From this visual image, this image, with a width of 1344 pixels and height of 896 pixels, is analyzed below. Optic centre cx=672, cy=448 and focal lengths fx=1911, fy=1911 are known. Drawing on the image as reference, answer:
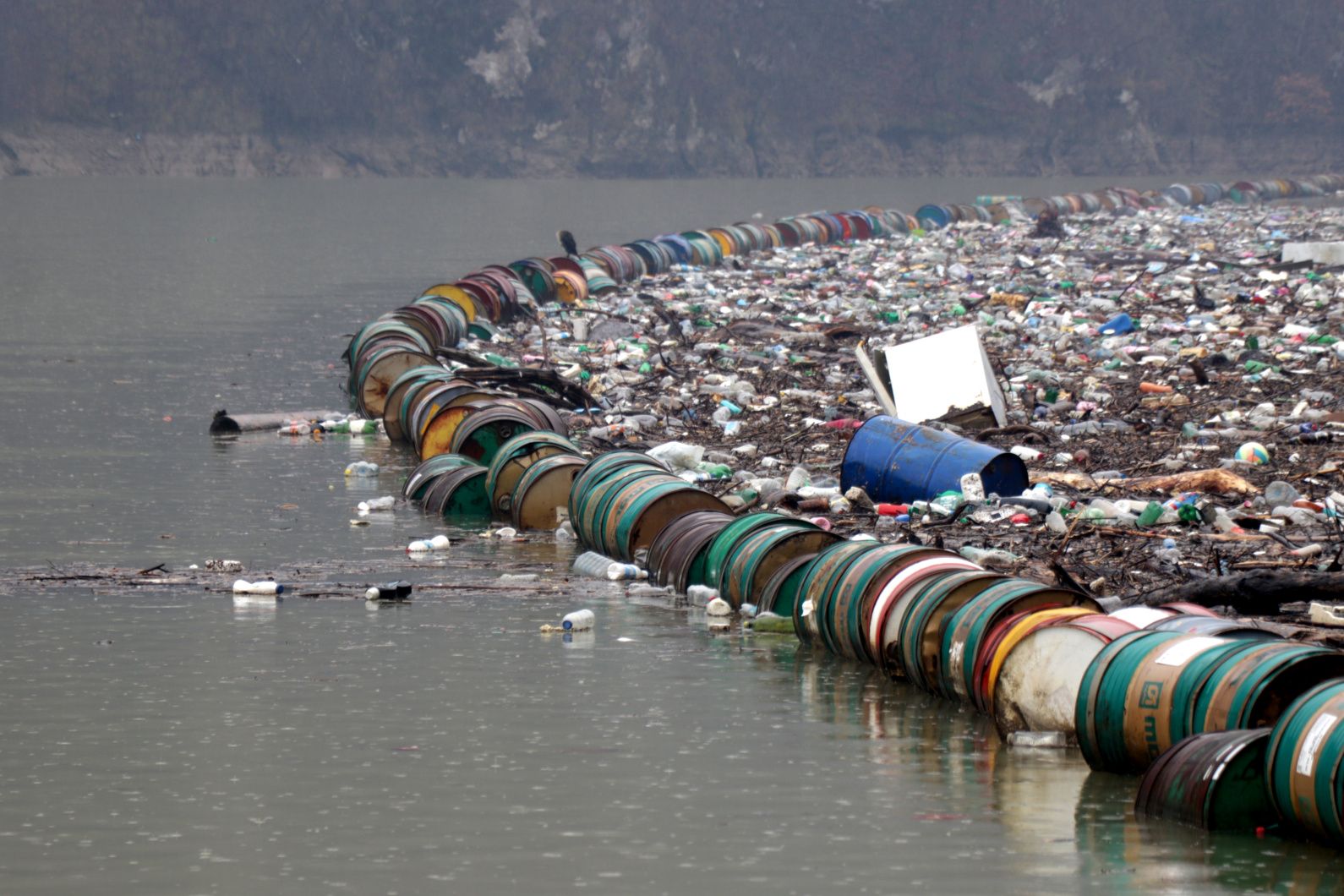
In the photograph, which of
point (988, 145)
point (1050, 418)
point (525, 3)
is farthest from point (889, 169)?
point (1050, 418)

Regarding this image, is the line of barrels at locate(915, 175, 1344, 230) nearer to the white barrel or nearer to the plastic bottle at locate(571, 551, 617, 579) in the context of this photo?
the plastic bottle at locate(571, 551, 617, 579)

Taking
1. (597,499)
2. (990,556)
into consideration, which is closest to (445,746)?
(990,556)

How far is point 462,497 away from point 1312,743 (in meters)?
6.78

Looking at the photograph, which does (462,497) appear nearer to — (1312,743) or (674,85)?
(1312,743)

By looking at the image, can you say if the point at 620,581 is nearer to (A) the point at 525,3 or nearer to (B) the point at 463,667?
(B) the point at 463,667

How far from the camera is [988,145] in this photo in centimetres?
7594

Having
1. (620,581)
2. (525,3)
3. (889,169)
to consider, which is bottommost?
(620,581)

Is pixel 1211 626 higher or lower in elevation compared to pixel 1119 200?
lower

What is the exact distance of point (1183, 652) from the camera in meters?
6.02

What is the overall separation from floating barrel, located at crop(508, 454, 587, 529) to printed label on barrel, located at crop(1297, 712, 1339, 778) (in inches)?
235

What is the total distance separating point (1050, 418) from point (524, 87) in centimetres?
6321

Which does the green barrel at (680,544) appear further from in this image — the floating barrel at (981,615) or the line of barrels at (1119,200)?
the line of barrels at (1119,200)

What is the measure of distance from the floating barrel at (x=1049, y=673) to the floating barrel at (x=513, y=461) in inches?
179

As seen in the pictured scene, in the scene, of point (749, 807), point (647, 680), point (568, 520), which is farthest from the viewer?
point (568, 520)
